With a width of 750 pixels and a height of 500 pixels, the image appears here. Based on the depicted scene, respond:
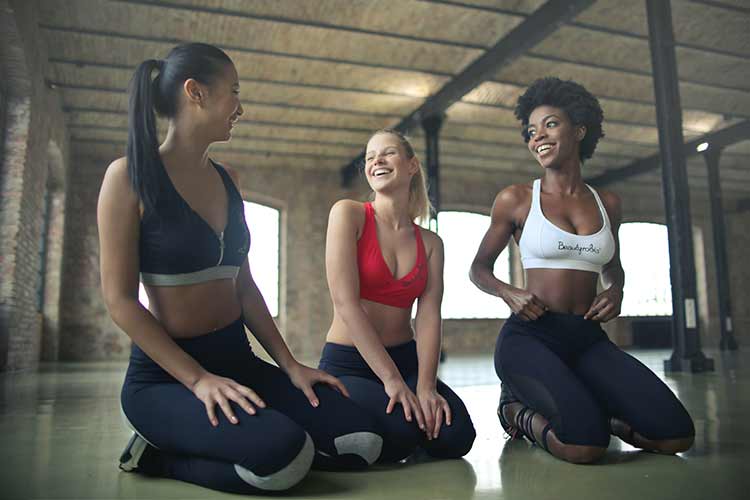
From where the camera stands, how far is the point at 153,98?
180 centimetres

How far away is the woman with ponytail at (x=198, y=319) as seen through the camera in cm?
164

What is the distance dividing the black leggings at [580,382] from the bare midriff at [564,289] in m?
0.05

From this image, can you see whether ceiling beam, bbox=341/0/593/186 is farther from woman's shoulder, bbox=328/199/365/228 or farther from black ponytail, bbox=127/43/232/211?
black ponytail, bbox=127/43/232/211

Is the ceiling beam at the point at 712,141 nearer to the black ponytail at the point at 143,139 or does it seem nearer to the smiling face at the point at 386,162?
the smiling face at the point at 386,162

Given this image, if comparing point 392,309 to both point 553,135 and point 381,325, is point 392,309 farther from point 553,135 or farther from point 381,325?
point 553,135

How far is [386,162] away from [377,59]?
6.25 meters

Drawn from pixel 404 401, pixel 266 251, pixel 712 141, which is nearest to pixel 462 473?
pixel 404 401

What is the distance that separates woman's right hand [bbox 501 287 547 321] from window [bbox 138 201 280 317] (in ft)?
36.9

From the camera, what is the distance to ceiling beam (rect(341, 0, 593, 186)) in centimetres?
666

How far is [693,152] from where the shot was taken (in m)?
11.1

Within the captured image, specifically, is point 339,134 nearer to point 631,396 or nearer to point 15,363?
point 15,363

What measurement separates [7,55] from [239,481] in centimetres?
630

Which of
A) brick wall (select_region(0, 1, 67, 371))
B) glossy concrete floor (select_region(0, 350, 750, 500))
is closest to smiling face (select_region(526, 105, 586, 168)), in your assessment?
glossy concrete floor (select_region(0, 350, 750, 500))

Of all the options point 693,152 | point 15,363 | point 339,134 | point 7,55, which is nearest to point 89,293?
point 15,363
